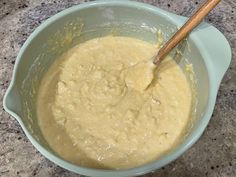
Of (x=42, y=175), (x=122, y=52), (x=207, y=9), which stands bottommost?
(x=42, y=175)

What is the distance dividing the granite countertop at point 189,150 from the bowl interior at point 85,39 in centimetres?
8

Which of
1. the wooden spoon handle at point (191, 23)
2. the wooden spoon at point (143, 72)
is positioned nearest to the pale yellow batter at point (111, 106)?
the wooden spoon at point (143, 72)

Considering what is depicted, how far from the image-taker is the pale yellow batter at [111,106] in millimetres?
1059

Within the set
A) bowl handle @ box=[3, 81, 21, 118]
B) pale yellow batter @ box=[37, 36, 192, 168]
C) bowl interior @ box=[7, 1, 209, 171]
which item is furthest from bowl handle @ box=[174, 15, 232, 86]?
bowl handle @ box=[3, 81, 21, 118]

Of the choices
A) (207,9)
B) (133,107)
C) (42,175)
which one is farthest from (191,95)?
(42,175)

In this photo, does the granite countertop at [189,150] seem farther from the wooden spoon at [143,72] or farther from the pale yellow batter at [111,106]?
the wooden spoon at [143,72]

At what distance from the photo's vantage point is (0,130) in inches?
44.8

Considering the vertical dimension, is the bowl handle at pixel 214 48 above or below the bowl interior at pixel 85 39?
above

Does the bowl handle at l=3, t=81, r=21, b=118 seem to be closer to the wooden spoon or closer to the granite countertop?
the granite countertop

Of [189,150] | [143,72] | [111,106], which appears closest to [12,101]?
[111,106]

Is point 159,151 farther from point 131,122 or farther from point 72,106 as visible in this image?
point 72,106

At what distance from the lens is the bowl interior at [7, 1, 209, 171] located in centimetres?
107

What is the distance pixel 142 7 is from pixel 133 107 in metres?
0.31

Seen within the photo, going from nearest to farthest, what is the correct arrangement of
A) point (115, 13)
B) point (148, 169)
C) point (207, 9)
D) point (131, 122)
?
point (148, 169) < point (207, 9) < point (131, 122) < point (115, 13)
